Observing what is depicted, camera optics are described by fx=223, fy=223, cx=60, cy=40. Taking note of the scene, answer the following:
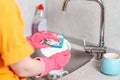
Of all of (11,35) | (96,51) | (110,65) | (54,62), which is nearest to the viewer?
(11,35)

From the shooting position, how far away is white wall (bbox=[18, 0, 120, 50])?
109 centimetres

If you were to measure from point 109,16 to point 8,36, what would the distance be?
0.69m

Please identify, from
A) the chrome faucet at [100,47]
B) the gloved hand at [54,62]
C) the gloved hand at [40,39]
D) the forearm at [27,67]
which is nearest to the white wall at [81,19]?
the chrome faucet at [100,47]

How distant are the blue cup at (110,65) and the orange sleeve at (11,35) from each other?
0.44 m

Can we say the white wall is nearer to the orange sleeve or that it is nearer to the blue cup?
the blue cup

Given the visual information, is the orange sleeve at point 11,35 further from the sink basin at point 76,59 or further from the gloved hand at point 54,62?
the sink basin at point 76,59

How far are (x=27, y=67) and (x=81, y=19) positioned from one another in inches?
26.4

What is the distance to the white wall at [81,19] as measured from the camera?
1086 millimetres

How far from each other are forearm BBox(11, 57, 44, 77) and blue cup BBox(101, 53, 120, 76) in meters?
0.35

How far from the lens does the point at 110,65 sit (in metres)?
0.89

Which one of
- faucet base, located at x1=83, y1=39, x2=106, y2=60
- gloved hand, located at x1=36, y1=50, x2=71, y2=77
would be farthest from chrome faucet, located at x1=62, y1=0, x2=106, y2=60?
gloved hand, located at x1=36, y1=50, x2=71, y2=77

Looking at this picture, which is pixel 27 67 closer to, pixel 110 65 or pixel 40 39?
pixel 110 65

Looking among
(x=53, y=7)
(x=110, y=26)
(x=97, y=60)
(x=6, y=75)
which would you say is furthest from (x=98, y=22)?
(x=6, y=75)

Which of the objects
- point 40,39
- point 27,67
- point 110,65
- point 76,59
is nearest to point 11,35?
point 27,67
